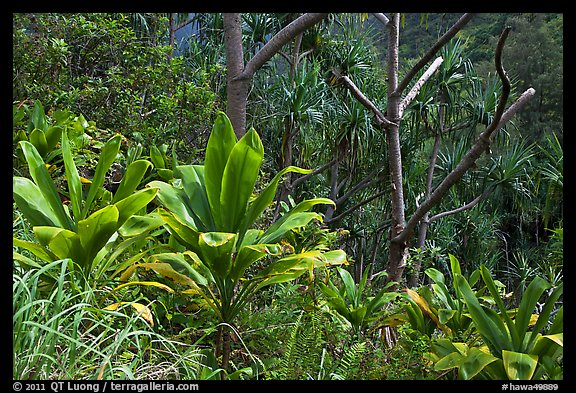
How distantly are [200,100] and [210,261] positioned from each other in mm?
2317

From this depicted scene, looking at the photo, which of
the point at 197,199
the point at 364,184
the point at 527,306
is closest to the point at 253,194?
the point at 197,199

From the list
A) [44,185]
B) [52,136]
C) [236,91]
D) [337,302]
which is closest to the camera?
[44,185]

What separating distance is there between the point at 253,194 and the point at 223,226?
1.14 m

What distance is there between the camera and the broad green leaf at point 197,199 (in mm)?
2066

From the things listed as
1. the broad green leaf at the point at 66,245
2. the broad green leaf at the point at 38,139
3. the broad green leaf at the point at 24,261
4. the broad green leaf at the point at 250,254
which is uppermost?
the broad green leaf at the point at 38,139

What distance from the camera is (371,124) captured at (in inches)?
273

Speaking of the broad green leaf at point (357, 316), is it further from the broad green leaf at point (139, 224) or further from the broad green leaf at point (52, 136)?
the broad green leaf at point (52, 136)

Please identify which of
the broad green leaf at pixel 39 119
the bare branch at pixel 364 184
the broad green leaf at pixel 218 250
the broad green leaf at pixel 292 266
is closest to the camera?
the broad green leaf at pixel 218 250

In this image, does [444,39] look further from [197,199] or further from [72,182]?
[72,182]

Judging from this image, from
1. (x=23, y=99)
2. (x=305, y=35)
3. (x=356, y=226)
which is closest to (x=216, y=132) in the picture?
(x=23, y=99)

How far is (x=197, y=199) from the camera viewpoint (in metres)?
2.08

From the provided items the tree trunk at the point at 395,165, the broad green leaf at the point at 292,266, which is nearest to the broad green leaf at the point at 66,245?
the broad green leaf at the point at 292,266

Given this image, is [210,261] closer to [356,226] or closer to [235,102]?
[235,102]
